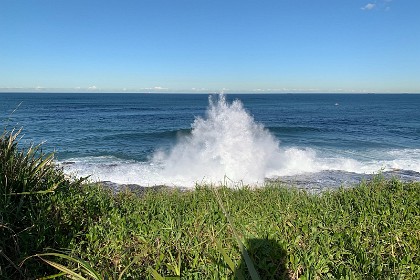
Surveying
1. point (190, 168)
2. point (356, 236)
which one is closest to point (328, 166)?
point (190, 168)

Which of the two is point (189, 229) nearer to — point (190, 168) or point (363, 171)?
point (190, 168)

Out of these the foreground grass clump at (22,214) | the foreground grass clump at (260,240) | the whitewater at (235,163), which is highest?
the foreground grass clump at (22,214)

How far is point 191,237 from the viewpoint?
3.79m

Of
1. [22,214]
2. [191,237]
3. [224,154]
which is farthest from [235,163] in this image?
[22,214]

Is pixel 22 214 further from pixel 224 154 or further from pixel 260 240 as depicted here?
pixel 224 154

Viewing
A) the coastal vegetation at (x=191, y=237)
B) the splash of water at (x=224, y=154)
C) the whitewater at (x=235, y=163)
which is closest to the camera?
the coastal vegetation at (x=191, y=237)

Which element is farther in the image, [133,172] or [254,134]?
[254,134]

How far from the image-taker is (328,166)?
16609 mm

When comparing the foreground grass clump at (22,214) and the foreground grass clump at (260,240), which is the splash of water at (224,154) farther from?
the foreground grass clump at (22,214)

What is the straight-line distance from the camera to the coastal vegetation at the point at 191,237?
3.11 metres

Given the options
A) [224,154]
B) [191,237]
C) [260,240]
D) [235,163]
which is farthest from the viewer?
[224,154]

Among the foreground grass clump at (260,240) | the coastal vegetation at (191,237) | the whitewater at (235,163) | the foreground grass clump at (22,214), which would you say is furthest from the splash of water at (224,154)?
the foreground grass clump at (22,214)

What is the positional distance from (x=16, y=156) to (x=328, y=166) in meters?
15.4

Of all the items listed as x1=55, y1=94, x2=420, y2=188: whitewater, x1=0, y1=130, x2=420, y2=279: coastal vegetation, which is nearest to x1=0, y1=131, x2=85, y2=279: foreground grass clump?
x1=0, y1=130, x2=420, y2=279: coastal vegetation
